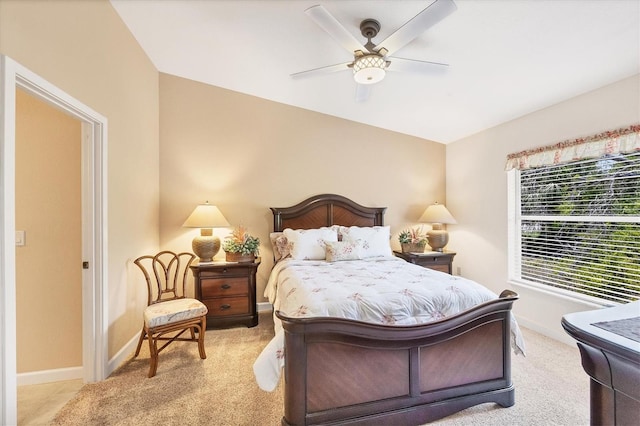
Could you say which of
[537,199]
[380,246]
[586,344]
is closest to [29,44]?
[586,344]

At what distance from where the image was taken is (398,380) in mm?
1758

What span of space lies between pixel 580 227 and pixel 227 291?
386 centimetres

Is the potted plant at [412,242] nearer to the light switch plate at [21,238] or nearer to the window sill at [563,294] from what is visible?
the window sill at [563,294]

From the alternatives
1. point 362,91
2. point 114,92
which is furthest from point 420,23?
point 114,92

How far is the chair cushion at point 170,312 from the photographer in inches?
92.7

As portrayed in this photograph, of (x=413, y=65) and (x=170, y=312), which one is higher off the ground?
(x=413, y=65)

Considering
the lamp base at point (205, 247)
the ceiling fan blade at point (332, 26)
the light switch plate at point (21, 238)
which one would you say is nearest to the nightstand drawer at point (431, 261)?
the lamp base at point (205, 247)

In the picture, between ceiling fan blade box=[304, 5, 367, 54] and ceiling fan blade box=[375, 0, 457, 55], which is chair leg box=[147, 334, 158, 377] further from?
ceiling fan blade box=[375, 0, 457, 55]

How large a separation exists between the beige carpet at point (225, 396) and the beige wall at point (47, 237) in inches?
22.5

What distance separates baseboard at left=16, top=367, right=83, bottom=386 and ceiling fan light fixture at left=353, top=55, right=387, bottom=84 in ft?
10.9

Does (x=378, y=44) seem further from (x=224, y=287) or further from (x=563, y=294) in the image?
(x=563, y=294)

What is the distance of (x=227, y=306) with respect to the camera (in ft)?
10.9

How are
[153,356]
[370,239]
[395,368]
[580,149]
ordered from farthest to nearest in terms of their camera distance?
1. [370,239]
2. [580,149]
3. [153,356]
4. [395,368]

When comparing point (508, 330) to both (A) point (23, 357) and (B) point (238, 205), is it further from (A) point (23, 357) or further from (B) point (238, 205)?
(A) point (23, 357)
